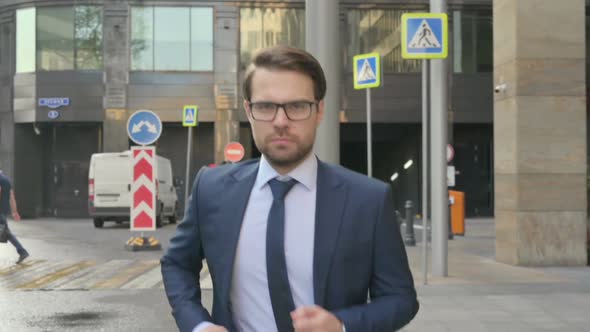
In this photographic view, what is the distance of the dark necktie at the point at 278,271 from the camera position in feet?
6.73

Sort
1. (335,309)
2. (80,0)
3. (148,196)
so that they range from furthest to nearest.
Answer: (80,0) < (148,196) < (335,309)

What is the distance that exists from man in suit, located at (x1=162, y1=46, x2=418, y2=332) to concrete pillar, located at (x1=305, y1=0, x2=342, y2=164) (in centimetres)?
469

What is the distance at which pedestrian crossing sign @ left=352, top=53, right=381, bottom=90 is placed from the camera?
11.0m

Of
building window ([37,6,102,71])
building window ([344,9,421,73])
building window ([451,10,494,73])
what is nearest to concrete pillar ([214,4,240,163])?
building window ([344,9,421,73])

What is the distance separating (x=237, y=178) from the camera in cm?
222

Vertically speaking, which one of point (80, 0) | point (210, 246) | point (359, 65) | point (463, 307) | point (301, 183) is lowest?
point (463, 307)

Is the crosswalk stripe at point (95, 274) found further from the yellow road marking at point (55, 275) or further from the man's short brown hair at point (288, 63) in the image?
the man's short brown hair at point (288, 63)

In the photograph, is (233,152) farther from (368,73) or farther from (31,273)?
→ (368,73)

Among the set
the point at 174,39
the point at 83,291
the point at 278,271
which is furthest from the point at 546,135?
the point at 174,39

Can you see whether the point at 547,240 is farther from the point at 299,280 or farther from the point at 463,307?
the point at 299,280

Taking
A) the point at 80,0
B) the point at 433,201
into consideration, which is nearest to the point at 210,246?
the point at 433,201

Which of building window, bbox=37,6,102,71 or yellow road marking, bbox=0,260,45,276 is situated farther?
building window, bbox=37,6,102,71

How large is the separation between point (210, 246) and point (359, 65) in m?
9.43

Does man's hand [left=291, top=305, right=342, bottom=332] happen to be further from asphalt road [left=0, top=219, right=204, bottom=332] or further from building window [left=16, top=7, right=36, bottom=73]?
building window [left=16, top=7, right=36, bottom=73]
